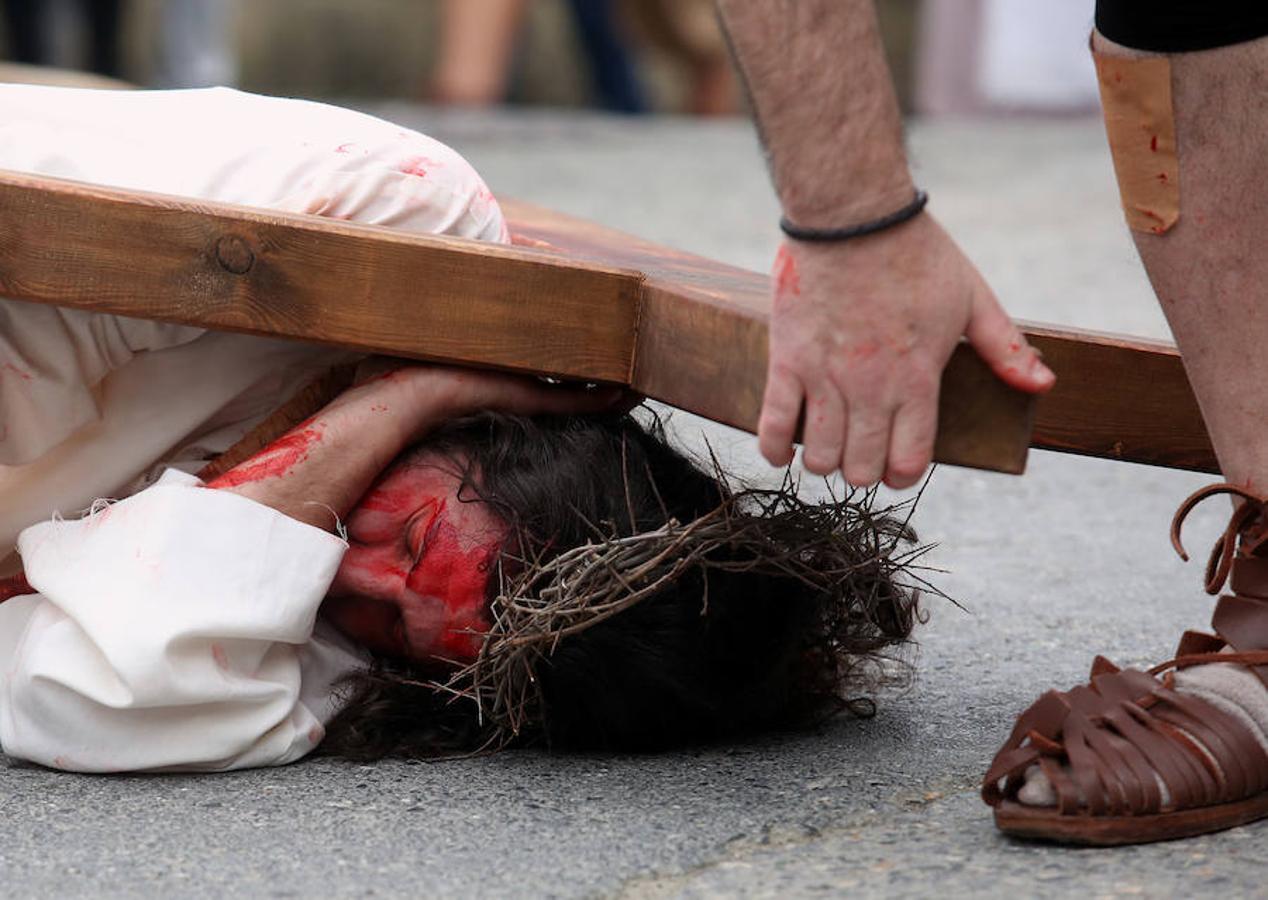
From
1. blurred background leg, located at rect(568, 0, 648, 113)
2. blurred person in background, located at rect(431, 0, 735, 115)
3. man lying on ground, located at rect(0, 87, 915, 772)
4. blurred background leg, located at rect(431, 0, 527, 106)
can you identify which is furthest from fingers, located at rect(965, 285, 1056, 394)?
blurred background leg, located at rect(568, 0, 648, 113)

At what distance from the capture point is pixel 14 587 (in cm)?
224

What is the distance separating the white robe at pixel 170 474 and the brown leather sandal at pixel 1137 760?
2.46 feet

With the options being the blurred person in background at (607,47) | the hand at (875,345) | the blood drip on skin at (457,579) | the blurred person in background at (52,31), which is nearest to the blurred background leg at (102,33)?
the blurred person in background at (52,31)

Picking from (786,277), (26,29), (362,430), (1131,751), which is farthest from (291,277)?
(26,29)

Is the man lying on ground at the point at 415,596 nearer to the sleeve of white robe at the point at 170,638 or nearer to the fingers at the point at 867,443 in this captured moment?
the sleeve of white robe at the point at 170,638

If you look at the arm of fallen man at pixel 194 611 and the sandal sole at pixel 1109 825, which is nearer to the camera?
the sandal sole at pixel 1109 825

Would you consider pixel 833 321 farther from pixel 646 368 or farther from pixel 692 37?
pixel 692 37

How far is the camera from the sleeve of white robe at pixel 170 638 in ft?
6.43

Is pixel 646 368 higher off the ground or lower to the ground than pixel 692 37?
lower

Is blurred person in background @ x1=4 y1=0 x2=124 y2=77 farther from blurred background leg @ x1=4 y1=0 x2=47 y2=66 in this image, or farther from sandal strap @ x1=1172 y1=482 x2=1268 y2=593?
sandal strap @ x1=1172 y1=482 x2=1268 y2=593

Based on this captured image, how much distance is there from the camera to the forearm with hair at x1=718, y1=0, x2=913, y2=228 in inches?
62.1

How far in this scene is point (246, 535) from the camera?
79.7 inches

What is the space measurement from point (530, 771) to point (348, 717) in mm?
220

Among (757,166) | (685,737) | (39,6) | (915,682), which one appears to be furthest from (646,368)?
(39,6)
